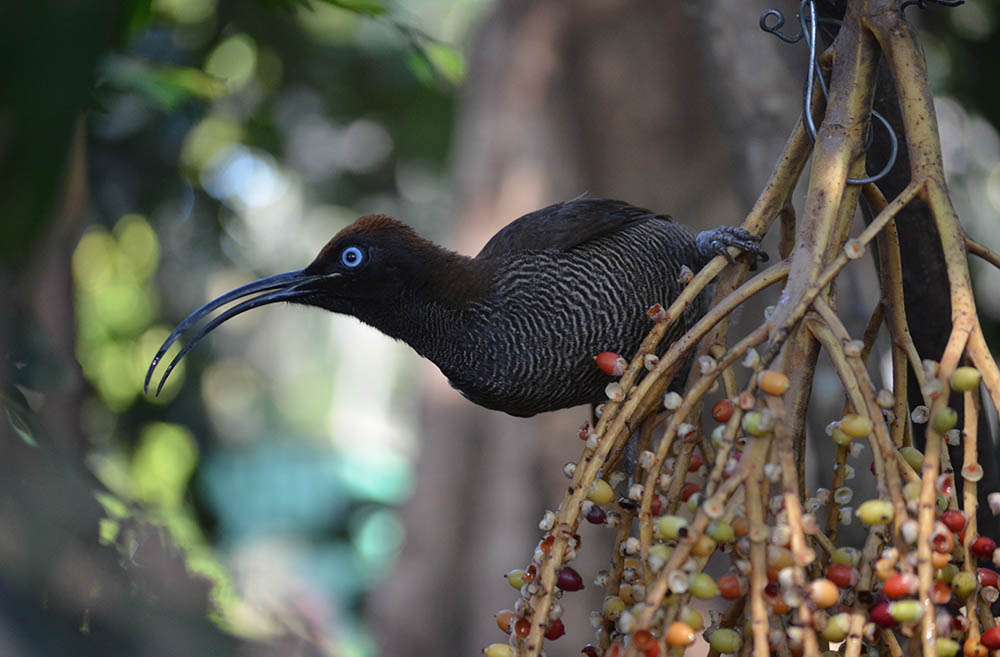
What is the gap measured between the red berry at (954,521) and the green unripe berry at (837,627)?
13 centimetres

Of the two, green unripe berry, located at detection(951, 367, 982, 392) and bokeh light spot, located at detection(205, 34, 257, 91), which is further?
bokeh light spot, located at detection(205, 34, 257, 91)

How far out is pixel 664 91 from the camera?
459 cm

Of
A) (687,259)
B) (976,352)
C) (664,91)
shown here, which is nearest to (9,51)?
(976,352)

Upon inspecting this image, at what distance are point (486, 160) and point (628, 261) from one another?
3528mm

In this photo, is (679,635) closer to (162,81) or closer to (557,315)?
(557,315)

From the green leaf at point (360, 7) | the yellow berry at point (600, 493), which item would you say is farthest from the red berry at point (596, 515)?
the green leaf at point (360, 7)

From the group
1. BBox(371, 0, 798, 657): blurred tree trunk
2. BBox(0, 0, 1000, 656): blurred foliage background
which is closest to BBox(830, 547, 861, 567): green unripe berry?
BBox(0, 0, 1000, 656): blurred foliage background

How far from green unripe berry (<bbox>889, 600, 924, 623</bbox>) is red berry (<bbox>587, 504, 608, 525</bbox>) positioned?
30 centimetres

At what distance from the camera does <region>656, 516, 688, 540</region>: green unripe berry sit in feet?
2.82

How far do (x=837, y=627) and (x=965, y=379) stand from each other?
0.24 meters

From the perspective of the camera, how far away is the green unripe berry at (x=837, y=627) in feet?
2.77

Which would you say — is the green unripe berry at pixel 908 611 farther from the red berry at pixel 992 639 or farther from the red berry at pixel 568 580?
the red berry at pixel 568 580

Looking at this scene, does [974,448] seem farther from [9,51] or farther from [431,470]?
[431,470]

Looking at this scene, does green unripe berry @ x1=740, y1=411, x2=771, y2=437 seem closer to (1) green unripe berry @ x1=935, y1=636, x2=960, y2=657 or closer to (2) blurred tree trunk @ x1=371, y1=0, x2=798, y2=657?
(1) green unripe berry @ x1=935, y1=636, x2=960, y2=657
